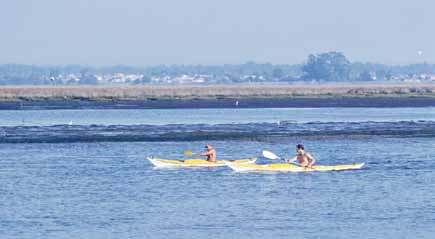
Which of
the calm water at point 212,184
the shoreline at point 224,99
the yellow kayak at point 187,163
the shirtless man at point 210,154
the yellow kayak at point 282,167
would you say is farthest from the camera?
the shoreline at point 224,99

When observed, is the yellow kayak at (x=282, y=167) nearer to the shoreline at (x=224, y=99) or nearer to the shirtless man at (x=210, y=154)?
the shirtless man at (x=210, y=154)

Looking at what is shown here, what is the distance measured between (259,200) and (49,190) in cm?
620

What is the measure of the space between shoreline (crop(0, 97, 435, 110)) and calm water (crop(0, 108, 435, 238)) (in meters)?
24.4

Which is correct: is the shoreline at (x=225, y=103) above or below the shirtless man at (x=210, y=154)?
below

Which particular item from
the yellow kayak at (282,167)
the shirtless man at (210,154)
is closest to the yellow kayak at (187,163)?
the shirtless man at (210,154)

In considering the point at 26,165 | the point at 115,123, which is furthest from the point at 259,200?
the point at 115,123

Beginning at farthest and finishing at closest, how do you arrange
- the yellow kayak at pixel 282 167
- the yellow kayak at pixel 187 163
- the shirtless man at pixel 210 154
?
the shirtless man at pixel 210 154, the yellow kayak at pixel 187 163, the yellow kayak at pixel 282 167

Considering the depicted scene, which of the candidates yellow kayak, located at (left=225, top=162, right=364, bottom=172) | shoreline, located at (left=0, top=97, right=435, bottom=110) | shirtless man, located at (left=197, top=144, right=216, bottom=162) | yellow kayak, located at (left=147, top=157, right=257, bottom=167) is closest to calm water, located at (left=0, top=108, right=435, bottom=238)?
yellow kayak, located at (left=225, top=162, right=364, bottom=172)

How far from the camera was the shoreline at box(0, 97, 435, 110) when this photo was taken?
8931 centimetres

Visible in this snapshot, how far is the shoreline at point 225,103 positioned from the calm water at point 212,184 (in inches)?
961

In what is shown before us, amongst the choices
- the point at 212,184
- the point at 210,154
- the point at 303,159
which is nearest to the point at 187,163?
the point at 210,154

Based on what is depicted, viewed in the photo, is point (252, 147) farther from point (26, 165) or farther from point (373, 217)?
point (373, 217)

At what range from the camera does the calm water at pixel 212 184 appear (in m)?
29.0

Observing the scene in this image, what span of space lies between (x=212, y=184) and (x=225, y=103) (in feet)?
187
